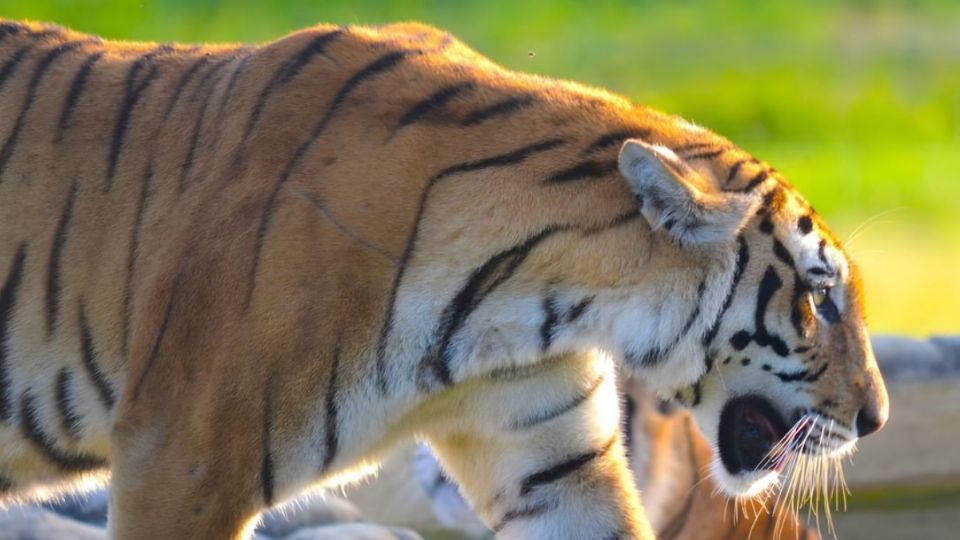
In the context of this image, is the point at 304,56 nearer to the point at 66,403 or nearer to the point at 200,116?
the point at 200,116

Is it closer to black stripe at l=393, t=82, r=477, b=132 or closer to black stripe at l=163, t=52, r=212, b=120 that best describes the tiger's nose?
black stripe at l=393, t=82, r=477, b=132

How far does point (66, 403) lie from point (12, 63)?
0.51 meters

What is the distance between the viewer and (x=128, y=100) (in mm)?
2438

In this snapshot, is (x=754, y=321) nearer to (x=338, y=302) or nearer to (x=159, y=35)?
(x=338, y=302)

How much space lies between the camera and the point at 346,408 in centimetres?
216

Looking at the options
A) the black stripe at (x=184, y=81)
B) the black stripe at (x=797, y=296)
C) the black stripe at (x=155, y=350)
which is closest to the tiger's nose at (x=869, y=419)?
the black stripe at (x=797, y=296)

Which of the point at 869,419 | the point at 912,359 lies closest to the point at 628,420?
the point at 912,359

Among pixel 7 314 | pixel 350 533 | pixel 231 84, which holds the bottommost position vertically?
pixel 350 533

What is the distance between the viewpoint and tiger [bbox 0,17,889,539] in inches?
84.7

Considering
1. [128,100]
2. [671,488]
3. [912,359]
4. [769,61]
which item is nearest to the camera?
[128,100]

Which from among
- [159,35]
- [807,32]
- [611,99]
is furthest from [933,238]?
[611,99]

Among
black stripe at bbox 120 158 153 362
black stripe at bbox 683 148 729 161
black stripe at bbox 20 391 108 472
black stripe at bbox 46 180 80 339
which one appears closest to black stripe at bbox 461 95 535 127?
black stripe at bbox 683 148 729 161

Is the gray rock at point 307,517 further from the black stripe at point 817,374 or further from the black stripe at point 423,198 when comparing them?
the black stripe at point 817,374

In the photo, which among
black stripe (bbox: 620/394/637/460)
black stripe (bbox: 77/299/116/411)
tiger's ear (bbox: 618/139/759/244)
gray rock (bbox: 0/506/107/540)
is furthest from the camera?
black stripe (bbox: 620/394/637/460)
